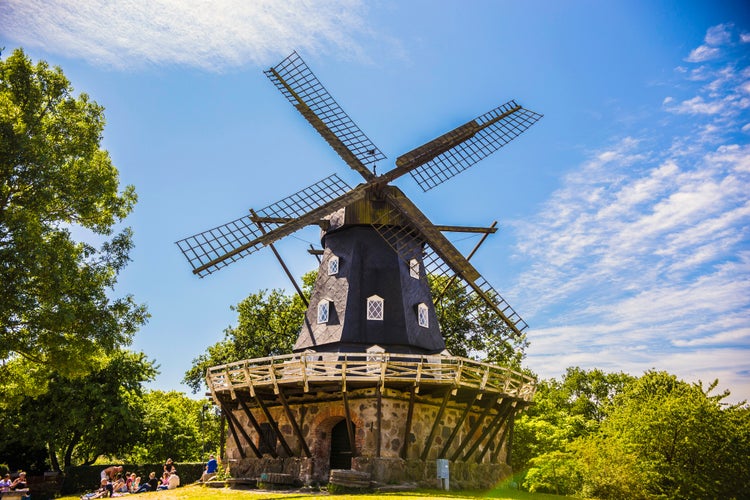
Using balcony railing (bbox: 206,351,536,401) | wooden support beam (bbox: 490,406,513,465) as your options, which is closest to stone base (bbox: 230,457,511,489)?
wooden support beam (bbox: 490,406,513,465)

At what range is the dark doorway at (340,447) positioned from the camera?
18.5m

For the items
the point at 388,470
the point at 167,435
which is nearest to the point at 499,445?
the point at 388,470

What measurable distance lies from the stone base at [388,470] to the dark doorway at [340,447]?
0.68 metres

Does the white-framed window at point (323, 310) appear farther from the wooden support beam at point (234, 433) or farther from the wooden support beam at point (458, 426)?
the wooden support beam at point (458, 426)

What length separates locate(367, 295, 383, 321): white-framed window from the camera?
20.0m

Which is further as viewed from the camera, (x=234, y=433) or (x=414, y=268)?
(x=414, y=268)

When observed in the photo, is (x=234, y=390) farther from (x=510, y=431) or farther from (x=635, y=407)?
(x=635, y=407)

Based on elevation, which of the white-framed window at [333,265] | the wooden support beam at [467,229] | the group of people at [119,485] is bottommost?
the group of people at [119,485]

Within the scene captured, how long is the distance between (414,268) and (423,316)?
6.81ft

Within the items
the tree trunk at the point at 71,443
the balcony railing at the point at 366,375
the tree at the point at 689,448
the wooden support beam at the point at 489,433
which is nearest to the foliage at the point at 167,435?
the tree trunk at the point at 71,443

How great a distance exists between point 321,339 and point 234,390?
353 centimetres

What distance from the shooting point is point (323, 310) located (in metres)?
20.7

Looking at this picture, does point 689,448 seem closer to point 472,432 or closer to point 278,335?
point 472,432

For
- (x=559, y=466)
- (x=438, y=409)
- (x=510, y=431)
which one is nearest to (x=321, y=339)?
(x=438, y=409)
